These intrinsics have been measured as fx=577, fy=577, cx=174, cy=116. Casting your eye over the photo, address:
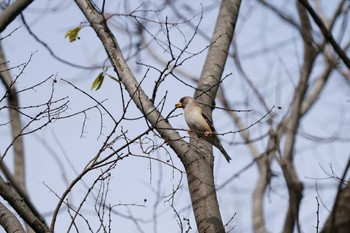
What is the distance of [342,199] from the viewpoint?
1.78m

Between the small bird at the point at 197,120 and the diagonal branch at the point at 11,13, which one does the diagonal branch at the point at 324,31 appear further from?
the diagonal branch at the point at 11,13

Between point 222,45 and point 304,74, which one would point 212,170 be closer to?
point 222,45

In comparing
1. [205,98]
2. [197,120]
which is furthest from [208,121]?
[197,120]

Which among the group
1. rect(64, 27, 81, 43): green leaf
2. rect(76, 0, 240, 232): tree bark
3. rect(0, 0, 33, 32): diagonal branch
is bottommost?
rect(76, 0, 240, 232): tree bark

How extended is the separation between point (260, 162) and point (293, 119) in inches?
53.8

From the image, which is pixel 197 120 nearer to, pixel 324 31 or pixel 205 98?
pixel 205 98

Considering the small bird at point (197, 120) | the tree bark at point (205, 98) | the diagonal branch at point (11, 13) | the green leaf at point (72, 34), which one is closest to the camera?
the tree bark at point (205, 98)

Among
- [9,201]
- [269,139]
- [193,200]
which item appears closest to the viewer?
[9,201]

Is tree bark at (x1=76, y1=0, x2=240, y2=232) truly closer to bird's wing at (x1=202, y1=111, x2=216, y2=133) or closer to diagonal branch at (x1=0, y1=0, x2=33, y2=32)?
bird's wing at (x1=202, y1=111, x2=216, y2=133)

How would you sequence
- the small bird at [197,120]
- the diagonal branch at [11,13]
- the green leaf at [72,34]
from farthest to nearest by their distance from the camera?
1. the small bird at [197,120]
2. the diagonal branch at [11,13]
3. the green leaf at [72,34]

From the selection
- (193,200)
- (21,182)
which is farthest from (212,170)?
(21,182)


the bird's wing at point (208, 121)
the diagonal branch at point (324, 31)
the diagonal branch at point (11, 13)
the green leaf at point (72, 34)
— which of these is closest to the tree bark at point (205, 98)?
the green leaf at point (72, 34)

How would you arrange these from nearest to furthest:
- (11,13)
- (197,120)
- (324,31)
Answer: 1. (324,31)
2. (11,13)
3. (197,120)

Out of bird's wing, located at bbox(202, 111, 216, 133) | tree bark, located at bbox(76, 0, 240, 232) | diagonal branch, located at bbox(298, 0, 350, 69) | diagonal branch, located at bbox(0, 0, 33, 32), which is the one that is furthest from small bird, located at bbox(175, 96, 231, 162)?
diagonal branch, located at bbox(0, 0, 33, 32)
